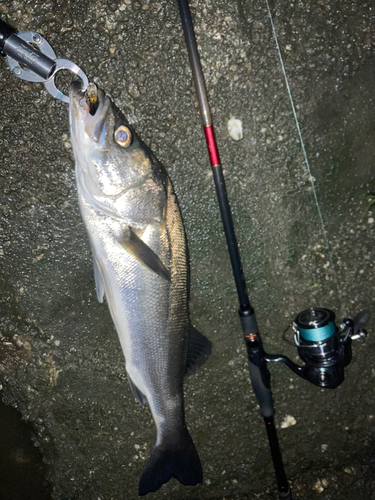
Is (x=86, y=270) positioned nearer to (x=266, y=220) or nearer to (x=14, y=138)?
(x=14, y=138)

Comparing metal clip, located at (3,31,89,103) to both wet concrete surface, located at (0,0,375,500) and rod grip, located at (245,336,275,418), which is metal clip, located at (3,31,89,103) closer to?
wet concrete surface, located at (0,0,375,500)

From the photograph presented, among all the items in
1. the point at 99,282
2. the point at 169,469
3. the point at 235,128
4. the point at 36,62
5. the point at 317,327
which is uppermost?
the point at 36,62

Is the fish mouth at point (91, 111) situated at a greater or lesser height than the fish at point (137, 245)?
greater

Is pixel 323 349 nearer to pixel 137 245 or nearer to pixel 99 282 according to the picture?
pixel 137 245

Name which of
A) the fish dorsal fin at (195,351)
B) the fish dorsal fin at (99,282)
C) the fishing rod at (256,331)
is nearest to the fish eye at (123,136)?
the fishing rod at (256,331)

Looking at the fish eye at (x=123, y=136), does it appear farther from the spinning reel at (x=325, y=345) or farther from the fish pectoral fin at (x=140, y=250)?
the spinning reel at (x=325, y=345)

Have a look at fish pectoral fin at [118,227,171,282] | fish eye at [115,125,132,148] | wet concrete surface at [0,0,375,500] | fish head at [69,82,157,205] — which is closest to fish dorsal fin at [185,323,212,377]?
wet concrete surface at [0,0,375,500]

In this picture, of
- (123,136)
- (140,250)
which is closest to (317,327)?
(140,250)
